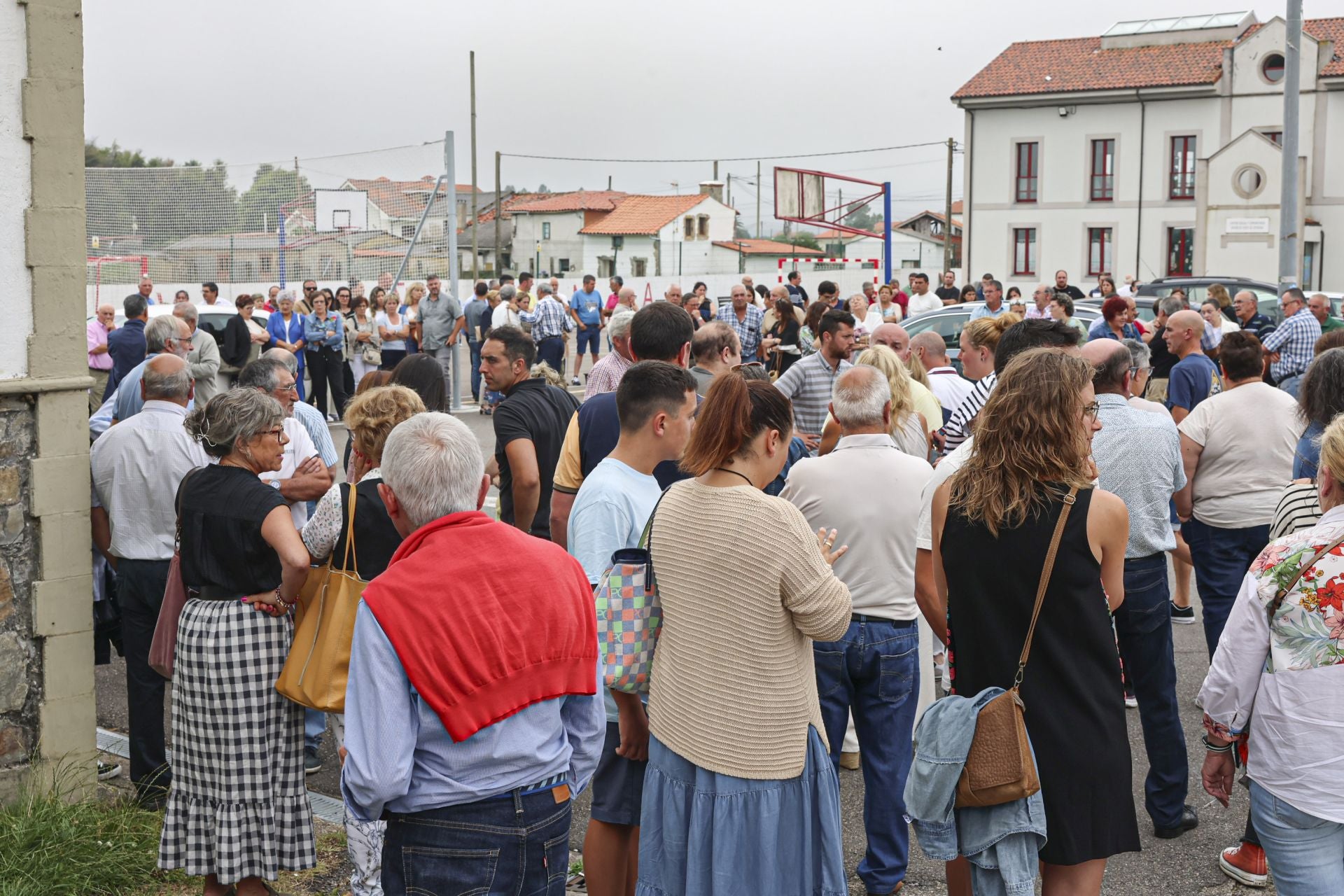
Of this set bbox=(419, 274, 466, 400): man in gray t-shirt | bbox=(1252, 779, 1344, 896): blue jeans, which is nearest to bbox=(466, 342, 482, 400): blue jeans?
bbox=(419, 274, 466, 400): man in gray t-shirt

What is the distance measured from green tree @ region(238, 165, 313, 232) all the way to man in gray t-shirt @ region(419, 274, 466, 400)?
9.98 ft

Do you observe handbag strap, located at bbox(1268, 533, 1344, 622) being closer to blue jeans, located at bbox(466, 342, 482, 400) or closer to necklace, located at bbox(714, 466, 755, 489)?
necklace, located at bbox(714, 466, 755, 489)

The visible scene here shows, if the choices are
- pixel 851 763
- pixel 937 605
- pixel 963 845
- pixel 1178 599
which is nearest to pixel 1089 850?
pixel 963 845

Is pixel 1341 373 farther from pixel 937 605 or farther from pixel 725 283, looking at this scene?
pixel 725 283

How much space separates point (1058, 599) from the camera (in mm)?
3299

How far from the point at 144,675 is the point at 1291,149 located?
16.9 meters

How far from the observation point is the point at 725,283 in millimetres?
53375

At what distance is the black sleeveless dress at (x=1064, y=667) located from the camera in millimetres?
3299

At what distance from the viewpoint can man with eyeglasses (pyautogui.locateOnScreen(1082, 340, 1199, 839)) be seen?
16.3 feet

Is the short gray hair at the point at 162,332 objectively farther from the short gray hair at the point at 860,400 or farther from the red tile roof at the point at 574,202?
the red tile roof at the point at 574,202

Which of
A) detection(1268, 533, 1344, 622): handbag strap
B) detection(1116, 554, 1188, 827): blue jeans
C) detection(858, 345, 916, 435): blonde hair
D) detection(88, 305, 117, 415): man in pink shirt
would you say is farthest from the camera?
detection(88, 305, 117, 415): man in pink shirt

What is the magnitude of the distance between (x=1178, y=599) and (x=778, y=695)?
5.63 metres

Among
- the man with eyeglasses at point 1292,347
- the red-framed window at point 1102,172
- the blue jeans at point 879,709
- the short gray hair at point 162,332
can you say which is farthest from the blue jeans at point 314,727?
the red-framed window at point 1102,172

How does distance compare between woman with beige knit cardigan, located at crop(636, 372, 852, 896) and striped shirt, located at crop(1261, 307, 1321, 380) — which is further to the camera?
striped shirt, located at crop(1261, 307, 1321, 380)
